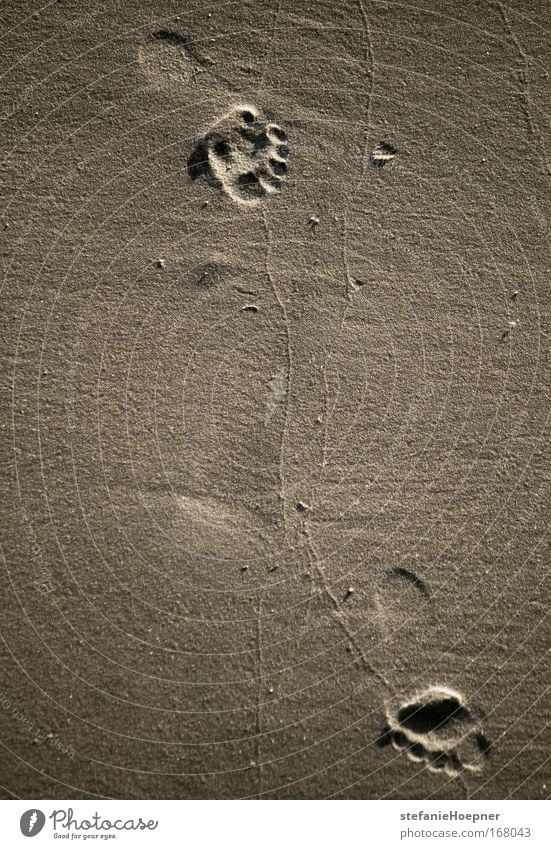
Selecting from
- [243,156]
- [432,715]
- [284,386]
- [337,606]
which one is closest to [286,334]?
[284,386]

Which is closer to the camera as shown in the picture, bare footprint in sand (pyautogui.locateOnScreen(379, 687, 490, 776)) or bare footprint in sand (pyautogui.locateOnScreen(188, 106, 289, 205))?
bare footprint in sand (pyautogui.locateOnScreen(379, 687, 490, 776))

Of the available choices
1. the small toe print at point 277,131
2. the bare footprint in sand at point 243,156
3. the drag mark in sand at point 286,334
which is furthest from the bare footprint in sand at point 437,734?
the small toe print at point 277,131

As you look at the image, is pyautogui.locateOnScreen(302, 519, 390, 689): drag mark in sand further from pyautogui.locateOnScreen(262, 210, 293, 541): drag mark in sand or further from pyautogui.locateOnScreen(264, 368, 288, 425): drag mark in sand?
pyautogui.locateOnScreen(264, 368, 288, 425): drag mark in sand

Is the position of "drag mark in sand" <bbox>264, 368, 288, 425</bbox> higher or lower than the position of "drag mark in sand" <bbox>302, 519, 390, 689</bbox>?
higher

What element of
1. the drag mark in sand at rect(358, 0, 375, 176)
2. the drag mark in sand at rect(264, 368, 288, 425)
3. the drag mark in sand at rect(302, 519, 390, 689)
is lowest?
the drag mark in sand at rect(302, 519, 390, 689)

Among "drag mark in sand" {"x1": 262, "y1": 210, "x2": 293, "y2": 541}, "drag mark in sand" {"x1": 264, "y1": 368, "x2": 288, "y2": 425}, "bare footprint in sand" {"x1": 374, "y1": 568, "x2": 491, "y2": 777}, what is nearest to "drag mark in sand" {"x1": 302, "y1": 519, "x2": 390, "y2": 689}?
"bare footprint in sand" {"x1": 374, "y1": 568, "x2": 491, "y2": 777}

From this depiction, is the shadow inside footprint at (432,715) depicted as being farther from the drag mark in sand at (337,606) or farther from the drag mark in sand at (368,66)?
the drag mark in sand at (368,66)

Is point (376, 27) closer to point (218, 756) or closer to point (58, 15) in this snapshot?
point (58, 15)
